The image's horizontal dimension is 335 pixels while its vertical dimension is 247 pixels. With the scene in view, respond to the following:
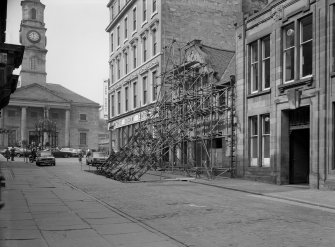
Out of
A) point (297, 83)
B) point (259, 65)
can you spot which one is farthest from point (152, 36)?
point (297, 83)

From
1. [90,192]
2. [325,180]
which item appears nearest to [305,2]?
[325,180]

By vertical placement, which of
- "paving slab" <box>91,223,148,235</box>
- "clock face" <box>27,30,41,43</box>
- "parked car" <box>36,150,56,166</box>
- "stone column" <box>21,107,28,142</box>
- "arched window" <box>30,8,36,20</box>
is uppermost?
"arched window" <box>30,8,36,20</box>

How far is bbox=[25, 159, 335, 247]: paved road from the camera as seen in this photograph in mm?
8638

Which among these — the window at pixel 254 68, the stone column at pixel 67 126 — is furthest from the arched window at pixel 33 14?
the window at pixel 254 68

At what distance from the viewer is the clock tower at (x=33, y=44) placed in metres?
90.8

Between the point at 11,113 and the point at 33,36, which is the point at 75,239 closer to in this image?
the point at 11,113

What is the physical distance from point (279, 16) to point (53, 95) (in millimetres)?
72547

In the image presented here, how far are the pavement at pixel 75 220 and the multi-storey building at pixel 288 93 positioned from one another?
258 cm

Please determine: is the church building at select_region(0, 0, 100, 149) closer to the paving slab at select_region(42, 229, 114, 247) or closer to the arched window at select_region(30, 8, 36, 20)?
the arched window at select_region(30, 8, 36, 20)

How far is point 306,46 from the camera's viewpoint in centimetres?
1908

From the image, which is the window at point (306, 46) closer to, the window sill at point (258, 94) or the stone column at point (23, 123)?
the window sill at point (258, 94)

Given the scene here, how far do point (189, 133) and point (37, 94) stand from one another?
63040 millimetres

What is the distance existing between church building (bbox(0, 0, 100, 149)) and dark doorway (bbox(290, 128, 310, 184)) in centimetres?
6708

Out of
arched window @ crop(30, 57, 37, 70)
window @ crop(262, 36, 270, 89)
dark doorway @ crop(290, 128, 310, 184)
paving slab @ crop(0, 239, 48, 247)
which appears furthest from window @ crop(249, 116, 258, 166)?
arched window @ crop(30, 57, 37, 70)
